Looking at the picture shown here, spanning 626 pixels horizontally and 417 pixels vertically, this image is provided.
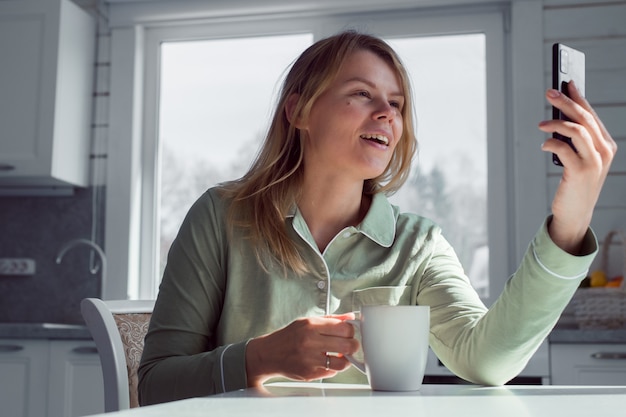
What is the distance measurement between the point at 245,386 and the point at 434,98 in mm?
2618

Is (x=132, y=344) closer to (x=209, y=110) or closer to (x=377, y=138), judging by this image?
(x=377, y=138)

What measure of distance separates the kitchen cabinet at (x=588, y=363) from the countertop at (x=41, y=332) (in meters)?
1.74

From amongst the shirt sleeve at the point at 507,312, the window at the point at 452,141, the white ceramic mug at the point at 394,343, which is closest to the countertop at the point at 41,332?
the window at the point at 452,141

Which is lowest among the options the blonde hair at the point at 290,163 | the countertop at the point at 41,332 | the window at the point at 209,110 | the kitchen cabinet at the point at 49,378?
the kitchen cabinet at the point at 49,378

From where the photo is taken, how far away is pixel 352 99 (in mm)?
1593

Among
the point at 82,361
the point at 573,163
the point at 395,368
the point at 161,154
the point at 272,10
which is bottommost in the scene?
the point at 82,361

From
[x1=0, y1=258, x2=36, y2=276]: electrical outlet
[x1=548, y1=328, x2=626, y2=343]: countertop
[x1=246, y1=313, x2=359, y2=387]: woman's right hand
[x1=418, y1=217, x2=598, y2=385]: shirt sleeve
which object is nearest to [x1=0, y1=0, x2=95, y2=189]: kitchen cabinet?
[x1=0, y1=258, x2=36, y2=276]: electrical outlet

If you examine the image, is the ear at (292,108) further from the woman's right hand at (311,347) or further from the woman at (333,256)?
A: the woman's right hand at (311,347)

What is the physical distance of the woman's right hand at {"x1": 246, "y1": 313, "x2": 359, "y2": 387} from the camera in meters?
1.09

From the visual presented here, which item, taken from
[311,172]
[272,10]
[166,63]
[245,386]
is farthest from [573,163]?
[166,63]

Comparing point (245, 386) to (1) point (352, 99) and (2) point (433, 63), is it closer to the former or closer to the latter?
(1) point (352, 99)

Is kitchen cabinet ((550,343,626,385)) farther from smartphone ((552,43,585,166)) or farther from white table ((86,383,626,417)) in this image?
smartphone ((552,43,585,166))

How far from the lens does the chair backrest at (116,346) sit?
5.07 ft

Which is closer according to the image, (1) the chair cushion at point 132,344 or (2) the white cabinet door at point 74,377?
(1) the chair cushion at point 132,344
